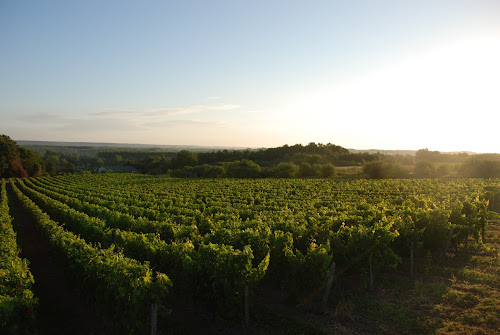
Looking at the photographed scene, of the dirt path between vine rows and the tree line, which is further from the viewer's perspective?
the tree line

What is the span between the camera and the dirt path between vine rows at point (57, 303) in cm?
800

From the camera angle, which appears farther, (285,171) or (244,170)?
(244,170)

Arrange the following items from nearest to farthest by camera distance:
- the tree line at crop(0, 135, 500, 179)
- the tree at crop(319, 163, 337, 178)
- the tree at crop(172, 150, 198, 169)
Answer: the tree line at crop(0, 135, 500, 179)
the tree at crop(319, 163, 337, 178)
the tree at crop(172, 150, 198, 169)

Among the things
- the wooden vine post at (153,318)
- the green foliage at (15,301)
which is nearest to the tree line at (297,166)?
the green foliage at (15,301)

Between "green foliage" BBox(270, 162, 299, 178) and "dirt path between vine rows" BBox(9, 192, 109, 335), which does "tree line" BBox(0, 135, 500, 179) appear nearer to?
"green foliage" BBox(270, 162, 299, 178)

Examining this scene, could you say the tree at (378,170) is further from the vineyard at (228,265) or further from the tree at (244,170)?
the vineyard at (228,265)

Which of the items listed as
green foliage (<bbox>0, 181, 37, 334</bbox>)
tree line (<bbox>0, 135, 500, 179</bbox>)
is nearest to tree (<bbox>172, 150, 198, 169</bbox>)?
tree line (<bbox>0, 135, 500, 179</bbox>)

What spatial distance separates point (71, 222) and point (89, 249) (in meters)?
8.94

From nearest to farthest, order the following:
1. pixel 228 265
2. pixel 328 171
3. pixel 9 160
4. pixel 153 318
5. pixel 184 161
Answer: pixel 153 318 < pixel 228 265 < pixel 328 171 < pixel 9 160 < pixel 184 161

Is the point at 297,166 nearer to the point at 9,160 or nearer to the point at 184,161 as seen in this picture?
the point at 184,161

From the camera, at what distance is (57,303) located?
30.9 feet

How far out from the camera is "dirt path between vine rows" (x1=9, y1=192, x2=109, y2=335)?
8.00m

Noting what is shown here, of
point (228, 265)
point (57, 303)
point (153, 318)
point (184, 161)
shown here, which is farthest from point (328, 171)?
point (153, 318)

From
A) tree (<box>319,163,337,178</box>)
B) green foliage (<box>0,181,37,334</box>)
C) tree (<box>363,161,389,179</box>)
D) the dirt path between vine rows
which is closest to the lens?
green foliage (<box>0,181,37,334</box>)
